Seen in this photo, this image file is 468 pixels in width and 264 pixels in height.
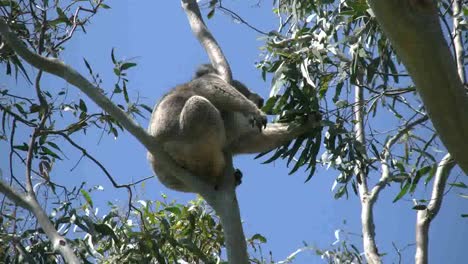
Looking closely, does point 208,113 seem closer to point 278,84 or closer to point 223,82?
point 223,82

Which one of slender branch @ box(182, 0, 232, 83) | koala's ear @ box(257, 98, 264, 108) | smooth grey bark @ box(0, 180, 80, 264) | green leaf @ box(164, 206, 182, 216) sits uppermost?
slender branch @ box(182, 0, 232, 83)

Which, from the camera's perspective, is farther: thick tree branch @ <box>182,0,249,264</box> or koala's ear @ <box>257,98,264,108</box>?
koala's ear @ <box>257,98,264,108</box>

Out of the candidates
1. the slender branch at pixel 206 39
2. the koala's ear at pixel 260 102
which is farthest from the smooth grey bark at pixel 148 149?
the koala's ear at pixel 260 102

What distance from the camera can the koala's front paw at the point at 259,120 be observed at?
16.2ft

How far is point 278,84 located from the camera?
4.48 meters

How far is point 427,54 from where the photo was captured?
2623 mm

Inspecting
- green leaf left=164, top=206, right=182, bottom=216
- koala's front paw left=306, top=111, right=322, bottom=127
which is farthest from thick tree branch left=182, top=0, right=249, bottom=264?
green leaf left=164, top=206, right=182, bottom=216

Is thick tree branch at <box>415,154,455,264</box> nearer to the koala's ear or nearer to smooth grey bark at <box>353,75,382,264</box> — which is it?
smooth grey bark at <box>353,75,382,264</box>

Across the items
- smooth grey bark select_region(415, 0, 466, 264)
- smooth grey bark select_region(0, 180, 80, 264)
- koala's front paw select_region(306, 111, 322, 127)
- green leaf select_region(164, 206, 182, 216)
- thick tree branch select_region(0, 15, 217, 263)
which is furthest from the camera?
green leaf select_region(164, 206, 182, 216)

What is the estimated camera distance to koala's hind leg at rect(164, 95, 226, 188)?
494 cm

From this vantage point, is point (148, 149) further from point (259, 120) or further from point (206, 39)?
point (206, 39)

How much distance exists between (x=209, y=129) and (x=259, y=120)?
344mm

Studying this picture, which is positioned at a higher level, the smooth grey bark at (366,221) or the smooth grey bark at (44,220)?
the smooth grey bark at (366,221)

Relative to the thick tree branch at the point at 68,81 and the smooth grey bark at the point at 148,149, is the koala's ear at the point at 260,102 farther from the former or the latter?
the thick tree branch at the point at 68,81
